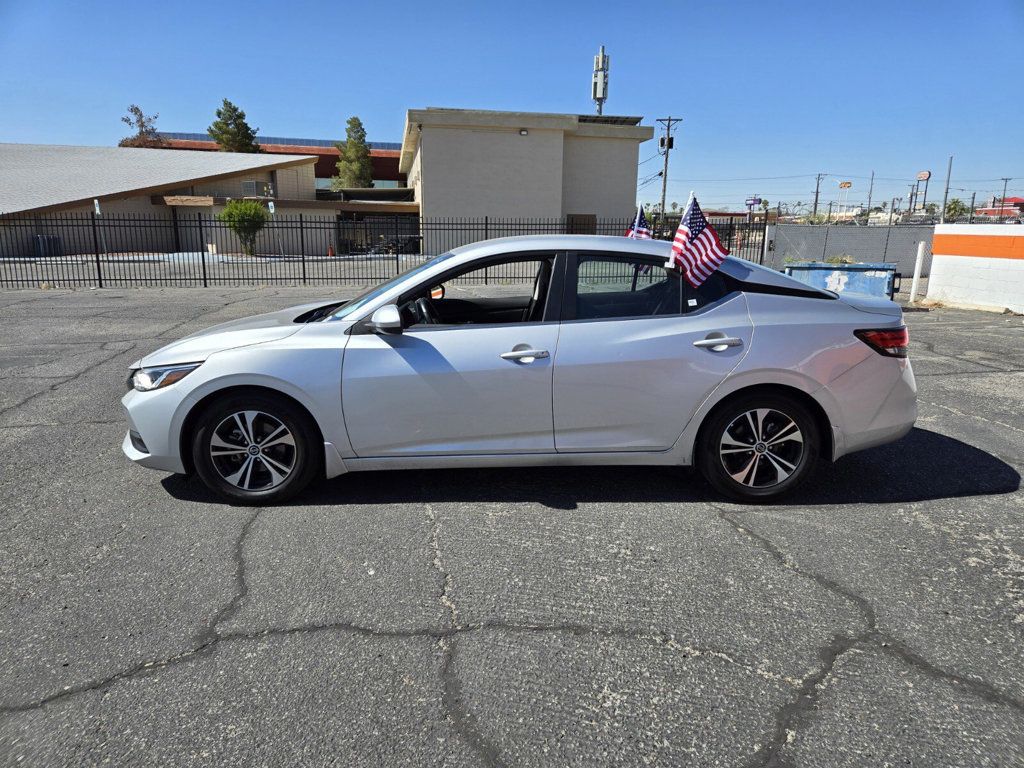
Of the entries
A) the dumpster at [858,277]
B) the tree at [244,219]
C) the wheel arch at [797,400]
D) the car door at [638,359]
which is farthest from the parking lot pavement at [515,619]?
the tree at [244,219]

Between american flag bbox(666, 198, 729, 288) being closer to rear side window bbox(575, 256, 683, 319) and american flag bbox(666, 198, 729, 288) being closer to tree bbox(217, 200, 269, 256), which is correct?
rear side window bbox(575, 256, 683, 319)

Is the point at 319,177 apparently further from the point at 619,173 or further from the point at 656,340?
the point at 656,340

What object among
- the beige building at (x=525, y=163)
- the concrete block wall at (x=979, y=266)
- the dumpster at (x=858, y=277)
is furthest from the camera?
the beige building at (x=525, y=163)

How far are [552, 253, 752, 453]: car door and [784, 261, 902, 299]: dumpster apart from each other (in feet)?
33.4

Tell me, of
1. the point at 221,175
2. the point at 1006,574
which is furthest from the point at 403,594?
the point at 221,175

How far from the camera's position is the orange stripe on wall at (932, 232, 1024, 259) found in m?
13.1

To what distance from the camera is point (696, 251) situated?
4.10 m

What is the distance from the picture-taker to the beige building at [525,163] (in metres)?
34.1

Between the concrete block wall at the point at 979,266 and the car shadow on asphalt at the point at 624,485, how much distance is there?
34.9ft

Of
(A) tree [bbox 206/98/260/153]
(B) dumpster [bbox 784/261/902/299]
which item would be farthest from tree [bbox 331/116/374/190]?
(B) dumpster [bbox 784/261/902/299]

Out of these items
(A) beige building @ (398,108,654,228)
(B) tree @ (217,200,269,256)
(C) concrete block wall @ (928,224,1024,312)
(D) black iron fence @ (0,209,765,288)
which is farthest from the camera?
(A) beige building @ (398,108,654,228)

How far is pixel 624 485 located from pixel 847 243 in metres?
23.8

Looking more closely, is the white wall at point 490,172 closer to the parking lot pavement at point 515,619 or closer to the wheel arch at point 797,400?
the parking lot pavement at point 515,619

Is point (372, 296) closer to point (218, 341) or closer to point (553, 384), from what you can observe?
point (218, 341)
